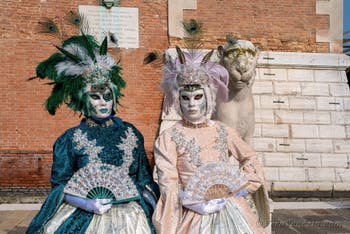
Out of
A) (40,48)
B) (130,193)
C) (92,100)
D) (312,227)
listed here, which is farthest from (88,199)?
(40,48)

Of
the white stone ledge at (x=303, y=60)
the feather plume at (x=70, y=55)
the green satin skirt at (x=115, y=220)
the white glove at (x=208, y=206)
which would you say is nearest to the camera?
the white glove at (x=208, y=206)

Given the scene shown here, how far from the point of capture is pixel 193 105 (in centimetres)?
289

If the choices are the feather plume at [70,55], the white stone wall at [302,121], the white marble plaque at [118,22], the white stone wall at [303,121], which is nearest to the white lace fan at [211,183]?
the feather plume at [70,55]

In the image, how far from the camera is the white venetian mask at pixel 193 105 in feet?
9.52

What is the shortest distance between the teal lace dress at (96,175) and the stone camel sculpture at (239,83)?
1.10 metres

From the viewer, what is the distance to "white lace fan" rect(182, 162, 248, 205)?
2.68 meters

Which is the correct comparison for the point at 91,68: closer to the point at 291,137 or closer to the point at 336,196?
the point at 291,137

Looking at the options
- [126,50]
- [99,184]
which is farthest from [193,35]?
[126,50]

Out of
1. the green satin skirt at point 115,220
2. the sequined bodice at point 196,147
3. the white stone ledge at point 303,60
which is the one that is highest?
the white stone ledge at point 303,60

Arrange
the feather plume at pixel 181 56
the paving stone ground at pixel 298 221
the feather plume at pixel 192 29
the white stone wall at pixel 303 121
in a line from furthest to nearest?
the white stone wall at pixel 303 121 → the paving stone ground at pixel 298 221 → the feather plume at pixel 192 29 → the feather plume at pixel 181 56

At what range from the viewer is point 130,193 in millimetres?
2936

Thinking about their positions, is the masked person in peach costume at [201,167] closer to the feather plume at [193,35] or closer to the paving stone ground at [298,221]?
the feather plume at [193,35]

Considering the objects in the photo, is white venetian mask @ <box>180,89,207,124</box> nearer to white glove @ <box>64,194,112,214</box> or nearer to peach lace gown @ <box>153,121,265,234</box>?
peach lace gown @ <box>153,121,265,234</box>

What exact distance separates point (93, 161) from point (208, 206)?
2.91ft
